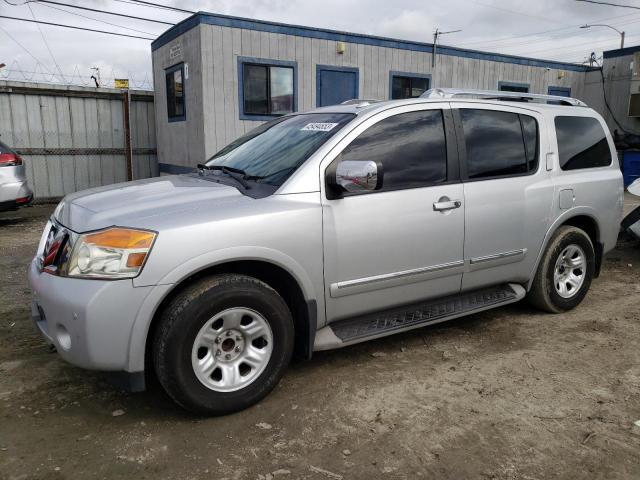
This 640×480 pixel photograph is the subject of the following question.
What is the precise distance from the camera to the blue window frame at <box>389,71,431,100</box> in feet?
42.6

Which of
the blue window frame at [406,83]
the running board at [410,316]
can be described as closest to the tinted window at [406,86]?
the blue window frame at [406,83]

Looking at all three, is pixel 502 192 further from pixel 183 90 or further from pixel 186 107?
pixel 183 90

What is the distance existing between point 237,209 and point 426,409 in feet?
5.20

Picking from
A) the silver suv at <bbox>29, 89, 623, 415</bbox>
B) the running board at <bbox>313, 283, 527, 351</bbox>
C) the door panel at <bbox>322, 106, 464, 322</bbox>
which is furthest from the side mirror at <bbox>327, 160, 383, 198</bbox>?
the running board at <bbox>313, 283, 527, 351</bbox>

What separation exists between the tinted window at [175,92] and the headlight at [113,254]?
9574mm

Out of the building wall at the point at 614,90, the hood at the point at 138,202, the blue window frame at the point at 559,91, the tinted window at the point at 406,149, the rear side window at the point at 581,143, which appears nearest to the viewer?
the hood at the point at 138,202

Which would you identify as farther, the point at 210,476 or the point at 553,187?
the point at 553,187

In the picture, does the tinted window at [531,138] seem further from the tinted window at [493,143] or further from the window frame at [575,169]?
the window frame at [575,169]

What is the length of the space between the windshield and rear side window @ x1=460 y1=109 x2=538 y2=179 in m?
1.01

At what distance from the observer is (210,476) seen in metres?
2.55

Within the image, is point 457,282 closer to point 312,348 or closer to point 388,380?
point 388,380

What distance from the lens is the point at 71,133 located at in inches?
502

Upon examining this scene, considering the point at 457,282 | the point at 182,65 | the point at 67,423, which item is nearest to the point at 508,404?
the point at 457,282

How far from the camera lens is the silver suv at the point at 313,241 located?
2.78m
